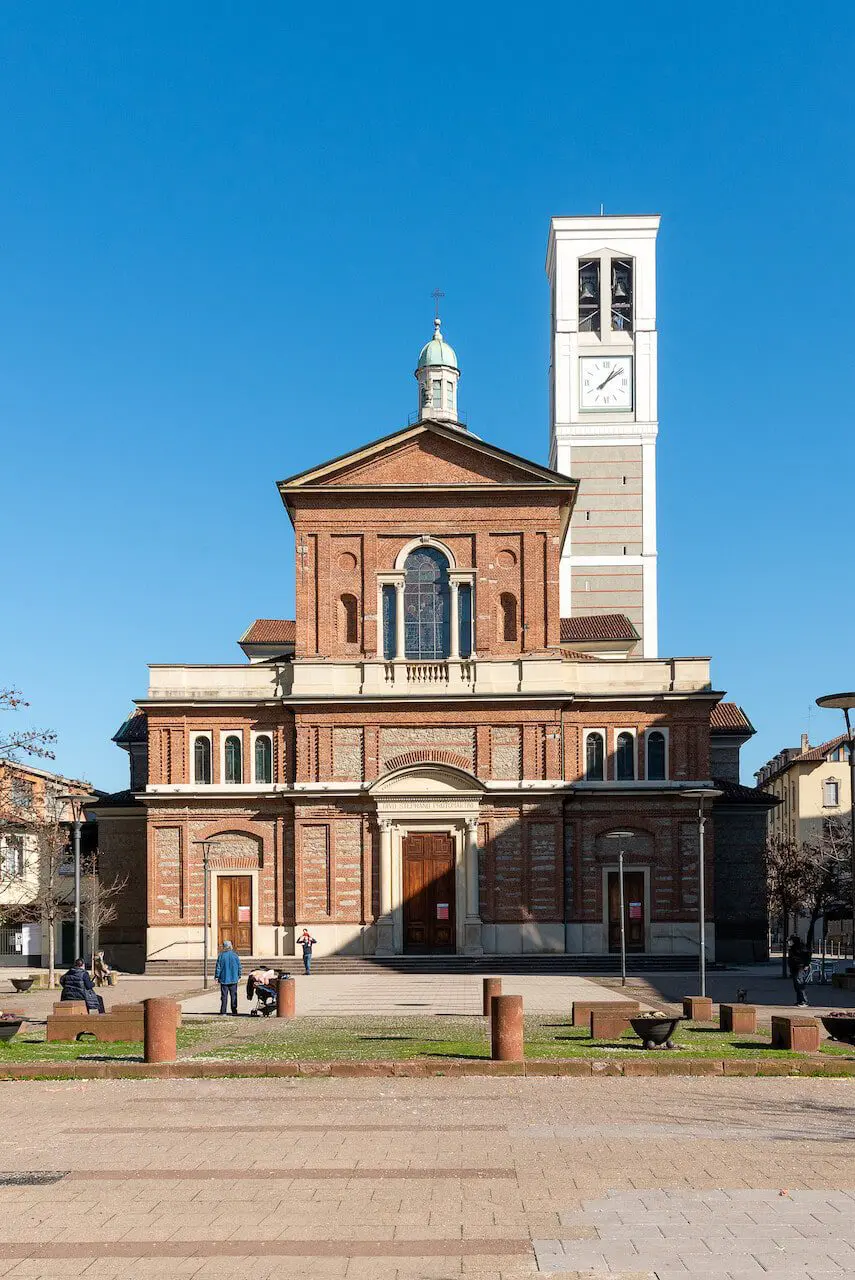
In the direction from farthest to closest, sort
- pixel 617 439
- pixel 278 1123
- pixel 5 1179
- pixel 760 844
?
pixel 617 439
pixel 760 844
pixel 278 1123
pixel 5 1179

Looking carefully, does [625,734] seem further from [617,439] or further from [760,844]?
[617,439]

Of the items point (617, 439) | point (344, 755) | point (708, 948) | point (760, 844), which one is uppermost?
point (617, 439)

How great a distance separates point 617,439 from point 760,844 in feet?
96.4

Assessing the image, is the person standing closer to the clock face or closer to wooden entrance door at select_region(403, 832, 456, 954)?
wooden entrance door at select_region(403, 832, 456, 954)

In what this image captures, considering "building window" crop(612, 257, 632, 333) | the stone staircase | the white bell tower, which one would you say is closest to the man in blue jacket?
the stone staircase

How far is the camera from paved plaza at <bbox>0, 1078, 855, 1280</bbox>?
11203 millimetres

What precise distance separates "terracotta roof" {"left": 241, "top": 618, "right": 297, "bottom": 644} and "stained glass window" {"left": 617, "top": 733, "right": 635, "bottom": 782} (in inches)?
721

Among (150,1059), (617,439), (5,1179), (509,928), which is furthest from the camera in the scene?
(617,439)

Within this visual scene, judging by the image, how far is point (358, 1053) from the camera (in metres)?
23.3

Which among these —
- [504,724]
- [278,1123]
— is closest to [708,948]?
[504,724]

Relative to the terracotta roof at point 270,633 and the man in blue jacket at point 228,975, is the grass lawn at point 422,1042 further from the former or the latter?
the terracotta roof at point 270,633

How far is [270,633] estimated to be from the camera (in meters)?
66.1

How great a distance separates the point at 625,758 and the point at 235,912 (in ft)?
48.3

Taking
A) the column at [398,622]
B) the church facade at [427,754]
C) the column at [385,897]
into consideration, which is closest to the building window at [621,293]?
the church facade at [427,754]
